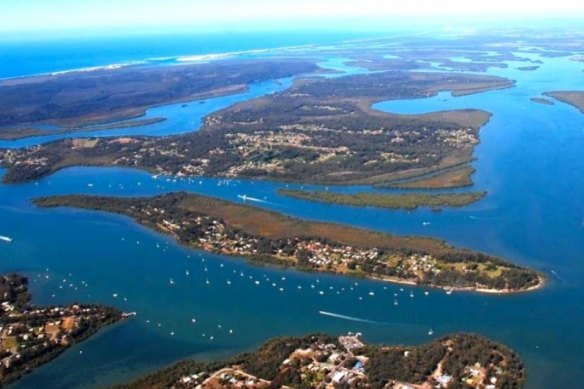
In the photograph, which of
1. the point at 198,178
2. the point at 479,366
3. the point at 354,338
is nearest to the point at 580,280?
the point at 479,366

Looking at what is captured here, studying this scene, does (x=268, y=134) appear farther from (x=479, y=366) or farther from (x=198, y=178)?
(x=479, y=366)

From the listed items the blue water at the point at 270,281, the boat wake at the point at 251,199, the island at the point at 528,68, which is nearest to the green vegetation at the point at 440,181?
the blue water at the point at 270,281

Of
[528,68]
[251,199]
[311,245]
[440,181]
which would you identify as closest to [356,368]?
[311,245]

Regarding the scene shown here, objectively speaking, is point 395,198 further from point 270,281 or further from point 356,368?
point 356,368

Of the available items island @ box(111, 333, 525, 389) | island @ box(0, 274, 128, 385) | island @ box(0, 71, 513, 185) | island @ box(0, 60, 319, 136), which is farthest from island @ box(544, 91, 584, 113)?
island @ box(0, 274, 128, 385)

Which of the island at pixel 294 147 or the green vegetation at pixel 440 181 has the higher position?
the island at pixel 294 147

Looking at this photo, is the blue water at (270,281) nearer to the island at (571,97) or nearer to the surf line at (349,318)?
the surf line at (349,318)

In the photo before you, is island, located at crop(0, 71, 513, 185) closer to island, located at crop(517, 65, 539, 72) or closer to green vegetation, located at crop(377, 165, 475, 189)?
green vegetation, located at crop(377, 165, 475, 189)
